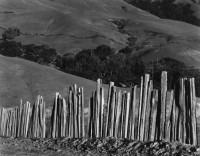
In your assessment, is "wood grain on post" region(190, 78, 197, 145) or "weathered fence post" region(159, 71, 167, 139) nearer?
"wood grain on post" region(190, 78, 197, 145)

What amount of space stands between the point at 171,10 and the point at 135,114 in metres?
159

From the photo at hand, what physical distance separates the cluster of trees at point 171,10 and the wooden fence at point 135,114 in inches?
5878

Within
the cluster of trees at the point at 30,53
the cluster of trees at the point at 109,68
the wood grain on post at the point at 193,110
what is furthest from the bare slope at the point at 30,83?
the cluster of trees at the point at 30,53

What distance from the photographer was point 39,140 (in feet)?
42.1

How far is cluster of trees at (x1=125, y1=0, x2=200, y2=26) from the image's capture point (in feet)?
534

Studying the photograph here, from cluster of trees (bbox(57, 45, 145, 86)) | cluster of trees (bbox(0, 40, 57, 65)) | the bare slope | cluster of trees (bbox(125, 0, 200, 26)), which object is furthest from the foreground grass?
cluster of trees (bbox(125, 0, 200, 26))

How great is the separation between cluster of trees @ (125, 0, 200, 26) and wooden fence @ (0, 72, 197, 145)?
5878 inches

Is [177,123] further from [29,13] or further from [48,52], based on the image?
[29,13]

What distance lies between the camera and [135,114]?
11469 mm

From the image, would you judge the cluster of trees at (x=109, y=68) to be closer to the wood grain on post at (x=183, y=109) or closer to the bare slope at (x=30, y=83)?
the bare slope at (x=30, y=83)

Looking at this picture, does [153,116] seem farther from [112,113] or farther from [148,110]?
[112,113]

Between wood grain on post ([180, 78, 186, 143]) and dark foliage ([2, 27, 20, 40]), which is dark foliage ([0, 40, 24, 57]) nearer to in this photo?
dark foliage ([2, 27, 20, 40])

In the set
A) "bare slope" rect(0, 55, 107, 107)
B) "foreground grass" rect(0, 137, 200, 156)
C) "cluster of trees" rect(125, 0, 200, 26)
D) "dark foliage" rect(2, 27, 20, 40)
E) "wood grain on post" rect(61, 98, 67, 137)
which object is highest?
"cluster of trees" rect(125, 0, 200, 26)

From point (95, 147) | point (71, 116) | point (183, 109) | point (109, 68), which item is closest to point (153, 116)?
point (183, 109)
